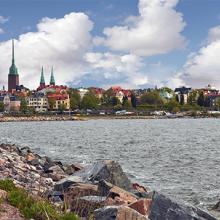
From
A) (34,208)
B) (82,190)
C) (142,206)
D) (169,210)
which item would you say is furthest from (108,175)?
(34,208)

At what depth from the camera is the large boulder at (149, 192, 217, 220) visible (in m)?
10.1

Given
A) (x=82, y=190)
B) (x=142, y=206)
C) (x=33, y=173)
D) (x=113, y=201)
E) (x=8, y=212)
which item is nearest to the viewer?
(x=8, y=212)

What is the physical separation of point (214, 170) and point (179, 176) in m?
3.88

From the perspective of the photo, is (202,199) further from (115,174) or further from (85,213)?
(85,213)

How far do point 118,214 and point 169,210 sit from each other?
138cm

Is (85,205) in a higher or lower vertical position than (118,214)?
lower

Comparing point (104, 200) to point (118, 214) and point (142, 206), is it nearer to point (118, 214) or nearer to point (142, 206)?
point (142, 206)

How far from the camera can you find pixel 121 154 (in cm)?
4153

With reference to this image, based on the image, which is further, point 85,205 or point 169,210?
point 85,205

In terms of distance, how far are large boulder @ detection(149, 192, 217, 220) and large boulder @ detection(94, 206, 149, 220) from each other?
2.99ft

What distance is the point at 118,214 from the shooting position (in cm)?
929

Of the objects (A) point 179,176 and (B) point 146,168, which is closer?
(A) point 179,176

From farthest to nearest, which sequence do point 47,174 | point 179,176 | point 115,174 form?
point 179,176 → point 47,174 → point 115,174

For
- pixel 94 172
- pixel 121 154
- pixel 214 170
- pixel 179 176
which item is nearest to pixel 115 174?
pixel 94 172
